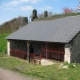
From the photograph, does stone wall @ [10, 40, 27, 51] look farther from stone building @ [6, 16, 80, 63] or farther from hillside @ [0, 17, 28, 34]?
hillside @ [0, 17, 28, 34]

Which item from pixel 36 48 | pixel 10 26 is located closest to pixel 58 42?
pixel 36 48

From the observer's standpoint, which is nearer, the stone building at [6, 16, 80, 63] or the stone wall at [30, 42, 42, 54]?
the stone building at [6, 16, 80, 63]

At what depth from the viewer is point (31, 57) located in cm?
2208

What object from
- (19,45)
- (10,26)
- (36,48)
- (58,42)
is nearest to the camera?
(58,42)

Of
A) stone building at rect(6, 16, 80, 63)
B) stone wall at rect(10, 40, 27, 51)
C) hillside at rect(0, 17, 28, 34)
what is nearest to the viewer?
stone building at rect(6, 16, 80, 63)

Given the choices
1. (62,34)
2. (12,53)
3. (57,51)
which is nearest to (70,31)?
(62,34)

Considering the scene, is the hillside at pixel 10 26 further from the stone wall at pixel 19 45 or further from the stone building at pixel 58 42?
the stone building at pixel 58 42

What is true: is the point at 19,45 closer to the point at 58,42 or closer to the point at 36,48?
the point at 36,48

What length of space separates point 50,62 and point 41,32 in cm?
406

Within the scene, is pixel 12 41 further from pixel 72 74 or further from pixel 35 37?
pixel 72 74

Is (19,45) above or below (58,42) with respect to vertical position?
below

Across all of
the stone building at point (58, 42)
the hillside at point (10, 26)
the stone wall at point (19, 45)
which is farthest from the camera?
the hillside at point (10, 26)

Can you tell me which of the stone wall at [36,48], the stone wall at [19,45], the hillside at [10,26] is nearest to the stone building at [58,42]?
the stone wall at [36,48]

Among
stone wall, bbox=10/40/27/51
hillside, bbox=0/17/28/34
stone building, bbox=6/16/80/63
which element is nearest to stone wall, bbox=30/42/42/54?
stone building, bbox=6/16/80/63
